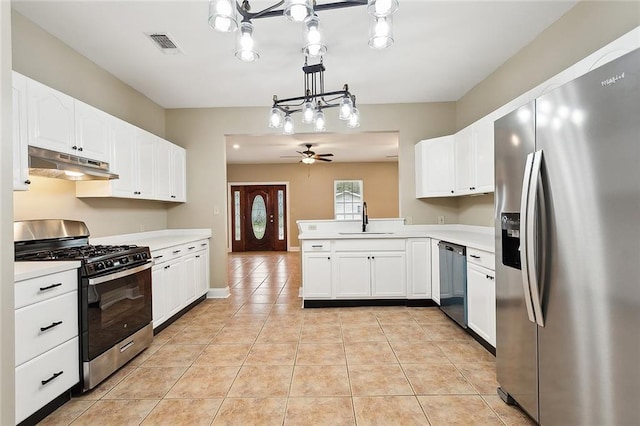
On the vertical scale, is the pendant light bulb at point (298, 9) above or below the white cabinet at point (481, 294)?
above

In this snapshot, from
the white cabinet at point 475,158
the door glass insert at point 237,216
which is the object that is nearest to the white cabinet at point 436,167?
the white cabinet at point 475,158

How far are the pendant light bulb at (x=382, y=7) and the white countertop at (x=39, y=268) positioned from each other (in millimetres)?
2272

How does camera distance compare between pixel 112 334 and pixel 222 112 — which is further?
pixel 222 112

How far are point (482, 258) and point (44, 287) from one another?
3.01m

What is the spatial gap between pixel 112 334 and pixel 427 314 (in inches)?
120

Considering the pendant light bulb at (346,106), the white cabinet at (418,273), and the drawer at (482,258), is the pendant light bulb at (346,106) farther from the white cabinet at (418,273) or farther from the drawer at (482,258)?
the white cabinet at (418,273)

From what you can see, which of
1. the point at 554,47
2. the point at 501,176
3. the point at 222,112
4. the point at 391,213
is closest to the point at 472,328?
the point at 501,176

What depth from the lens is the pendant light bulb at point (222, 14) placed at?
1693 mm

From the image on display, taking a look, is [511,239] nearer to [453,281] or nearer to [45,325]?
[453,281]

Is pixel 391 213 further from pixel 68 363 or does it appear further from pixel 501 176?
pixel 68 363

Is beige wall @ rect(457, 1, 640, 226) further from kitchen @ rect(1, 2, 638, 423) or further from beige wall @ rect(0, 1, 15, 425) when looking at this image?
beige wall @ rect(0, 1, 15, 425)

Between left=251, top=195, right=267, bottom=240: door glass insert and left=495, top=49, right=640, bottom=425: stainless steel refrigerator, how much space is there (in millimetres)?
8819

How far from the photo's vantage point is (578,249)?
143 cm

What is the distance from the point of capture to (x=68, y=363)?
2121 mm
